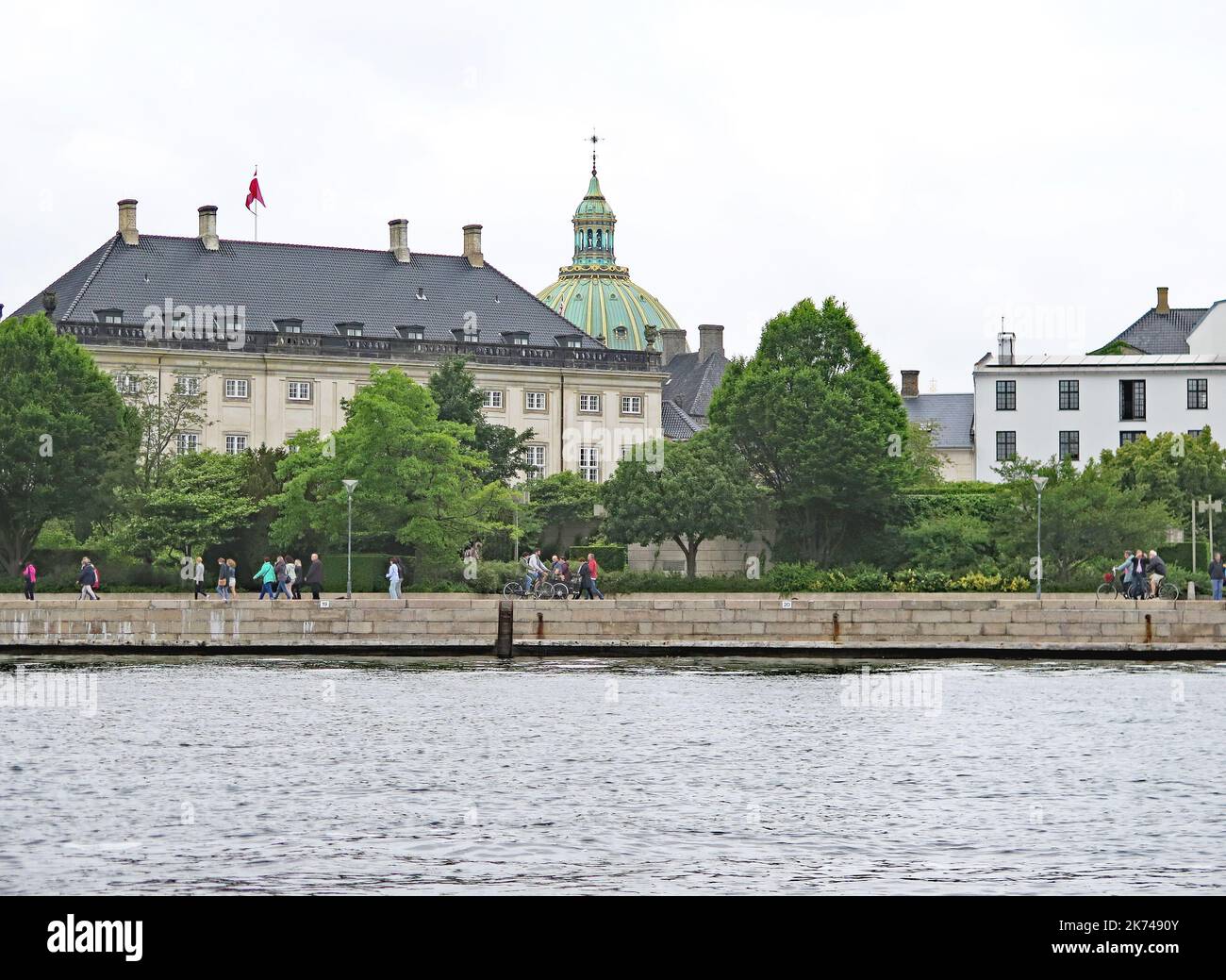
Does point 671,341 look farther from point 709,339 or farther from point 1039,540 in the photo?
point 1039,540

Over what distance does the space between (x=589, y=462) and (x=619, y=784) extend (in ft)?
315

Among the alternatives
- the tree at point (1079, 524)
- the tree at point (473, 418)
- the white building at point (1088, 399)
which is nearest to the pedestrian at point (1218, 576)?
the tree at point (1079, 524)

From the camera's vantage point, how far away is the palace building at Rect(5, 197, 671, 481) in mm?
116562

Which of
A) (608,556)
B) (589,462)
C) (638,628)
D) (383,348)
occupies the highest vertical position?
(383,348)

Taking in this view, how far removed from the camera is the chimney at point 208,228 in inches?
4840

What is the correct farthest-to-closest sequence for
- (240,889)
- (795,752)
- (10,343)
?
(10,343) < (795,752) < (240,889)

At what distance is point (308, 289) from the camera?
404 ft

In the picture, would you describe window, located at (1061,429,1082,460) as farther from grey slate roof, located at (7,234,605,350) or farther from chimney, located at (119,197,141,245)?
chimney, located at (119,197,141,245)

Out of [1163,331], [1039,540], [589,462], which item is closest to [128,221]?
[589,462]

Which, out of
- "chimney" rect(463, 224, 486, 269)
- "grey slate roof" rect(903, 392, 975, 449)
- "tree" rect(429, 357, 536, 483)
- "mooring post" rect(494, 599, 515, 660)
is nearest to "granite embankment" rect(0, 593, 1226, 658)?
"mooring post" rect(494, 599, 515, 660)

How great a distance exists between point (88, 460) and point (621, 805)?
6053 centimetres

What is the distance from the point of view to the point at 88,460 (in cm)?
8412
